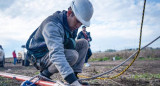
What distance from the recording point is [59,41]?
183 centimetres

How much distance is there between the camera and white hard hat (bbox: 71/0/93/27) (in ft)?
6.47

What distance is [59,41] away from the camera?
183 centimetres

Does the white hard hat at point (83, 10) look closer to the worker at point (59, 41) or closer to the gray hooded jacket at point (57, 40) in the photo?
the worker at point (59, 41)

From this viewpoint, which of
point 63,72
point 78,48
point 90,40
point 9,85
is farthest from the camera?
point 90,40

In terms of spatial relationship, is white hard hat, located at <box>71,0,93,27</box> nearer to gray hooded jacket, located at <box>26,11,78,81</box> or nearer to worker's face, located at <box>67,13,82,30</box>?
worker's face, located at <box>67,13,82,30</box>

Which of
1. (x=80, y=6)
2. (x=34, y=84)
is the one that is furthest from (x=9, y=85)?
(x=80, y=6)

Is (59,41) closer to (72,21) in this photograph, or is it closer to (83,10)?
(72,21)

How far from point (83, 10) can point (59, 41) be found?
1.73ft

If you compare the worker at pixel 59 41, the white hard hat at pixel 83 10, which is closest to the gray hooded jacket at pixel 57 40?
the worker at pixel 59 41

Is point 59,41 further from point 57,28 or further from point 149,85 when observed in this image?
point 149,85

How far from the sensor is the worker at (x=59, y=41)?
5.75ft

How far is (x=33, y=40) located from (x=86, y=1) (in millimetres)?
1010

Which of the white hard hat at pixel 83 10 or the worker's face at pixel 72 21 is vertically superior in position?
the white hard hat at pixel 83 10

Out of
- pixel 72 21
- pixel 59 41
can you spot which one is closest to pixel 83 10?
pixel 72 21
